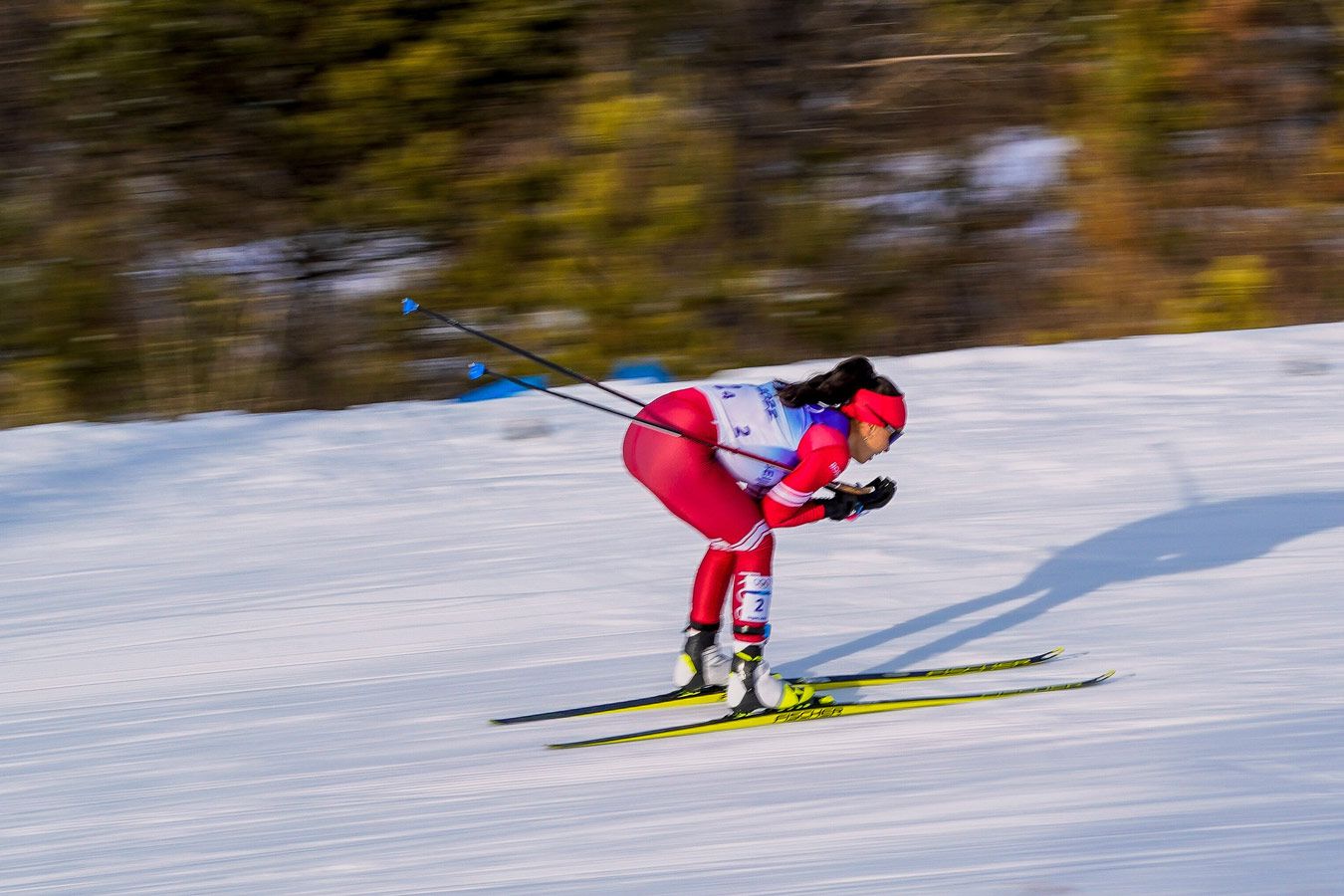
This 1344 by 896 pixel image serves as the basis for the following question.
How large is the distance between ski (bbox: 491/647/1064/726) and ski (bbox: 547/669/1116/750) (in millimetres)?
116

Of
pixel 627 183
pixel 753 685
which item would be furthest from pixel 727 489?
pixel 627 183

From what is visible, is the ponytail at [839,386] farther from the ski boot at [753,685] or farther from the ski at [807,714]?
the ski at [807,714]

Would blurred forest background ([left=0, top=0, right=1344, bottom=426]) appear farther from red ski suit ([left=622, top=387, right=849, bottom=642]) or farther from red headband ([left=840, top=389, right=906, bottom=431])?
red headband ([left=840, top=389, right=906, bottom=431])

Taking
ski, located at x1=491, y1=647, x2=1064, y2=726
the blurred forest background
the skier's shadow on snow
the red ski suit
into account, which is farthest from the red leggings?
the blurred forest background

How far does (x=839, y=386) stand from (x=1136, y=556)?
199 centimetres

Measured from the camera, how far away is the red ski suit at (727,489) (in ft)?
11.0

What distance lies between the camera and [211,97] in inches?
389

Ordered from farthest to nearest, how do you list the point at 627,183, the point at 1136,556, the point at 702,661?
1. the point at 627,183
2. the point at 1136,556
3. the point at 702,661

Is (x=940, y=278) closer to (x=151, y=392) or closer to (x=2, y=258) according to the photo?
(x=151, y=392)

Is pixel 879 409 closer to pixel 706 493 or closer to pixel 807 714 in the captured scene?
pixel 706 493

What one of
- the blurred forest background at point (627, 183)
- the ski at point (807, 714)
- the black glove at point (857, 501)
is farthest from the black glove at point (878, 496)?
the blurred forest background at point (627, 183)

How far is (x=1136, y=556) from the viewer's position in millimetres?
4887

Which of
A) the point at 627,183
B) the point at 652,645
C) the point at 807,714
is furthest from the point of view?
the point at 627,183

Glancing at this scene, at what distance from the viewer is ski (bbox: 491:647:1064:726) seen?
3.75 m
